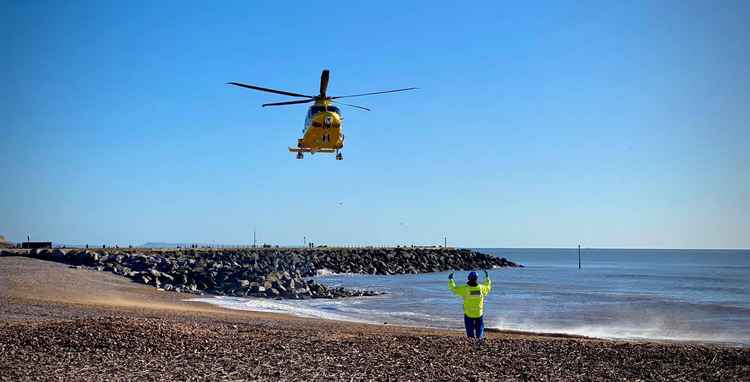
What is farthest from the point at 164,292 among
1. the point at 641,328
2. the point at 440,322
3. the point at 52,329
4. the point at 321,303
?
the point at 641,328

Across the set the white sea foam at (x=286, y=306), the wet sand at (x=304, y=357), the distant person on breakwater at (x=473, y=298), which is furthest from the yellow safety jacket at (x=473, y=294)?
the white sea foam at (x=286, y=306)

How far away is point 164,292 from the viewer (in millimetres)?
33156

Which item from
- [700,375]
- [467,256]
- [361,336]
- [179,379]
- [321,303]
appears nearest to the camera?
[179,379]

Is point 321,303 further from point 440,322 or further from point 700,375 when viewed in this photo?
point 700,375

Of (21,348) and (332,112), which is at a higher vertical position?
(332,112)

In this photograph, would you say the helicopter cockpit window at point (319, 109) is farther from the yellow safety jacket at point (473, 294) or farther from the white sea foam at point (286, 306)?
the yellow safety jacket at point (473, 294)

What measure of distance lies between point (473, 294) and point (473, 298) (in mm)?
109

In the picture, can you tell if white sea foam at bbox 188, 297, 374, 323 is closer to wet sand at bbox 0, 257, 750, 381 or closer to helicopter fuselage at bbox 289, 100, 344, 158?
helicopter fuselage at bbox 289, 100, 344, 158

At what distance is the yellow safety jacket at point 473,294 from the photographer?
1475 cm

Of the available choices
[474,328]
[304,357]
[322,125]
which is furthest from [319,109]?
[304,357]

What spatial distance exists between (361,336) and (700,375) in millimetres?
7206

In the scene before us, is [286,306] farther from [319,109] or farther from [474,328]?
[474,328]

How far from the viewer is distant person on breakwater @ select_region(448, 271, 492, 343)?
14.8m

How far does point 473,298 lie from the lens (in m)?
14.9
